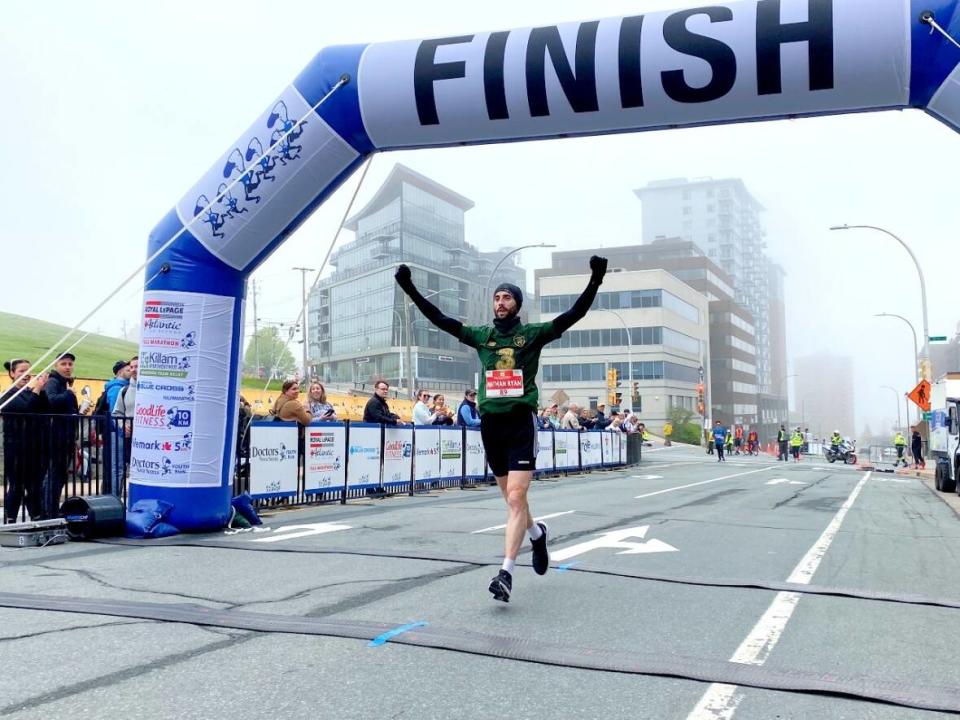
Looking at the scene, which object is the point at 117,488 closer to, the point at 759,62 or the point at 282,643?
the point at 282,643

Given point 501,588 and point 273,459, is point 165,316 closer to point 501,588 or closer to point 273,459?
point 273,459

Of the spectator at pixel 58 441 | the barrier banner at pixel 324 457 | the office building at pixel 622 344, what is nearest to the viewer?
the spectator at pixel 58 441

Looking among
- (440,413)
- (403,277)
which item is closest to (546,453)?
(440,413)

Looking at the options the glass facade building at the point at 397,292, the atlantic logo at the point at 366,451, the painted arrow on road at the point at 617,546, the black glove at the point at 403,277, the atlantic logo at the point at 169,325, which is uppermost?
the glass facade building at the point at 397,292

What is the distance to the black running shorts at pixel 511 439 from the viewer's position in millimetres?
5715

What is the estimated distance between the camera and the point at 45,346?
186ft

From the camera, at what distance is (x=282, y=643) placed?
4.29 meters

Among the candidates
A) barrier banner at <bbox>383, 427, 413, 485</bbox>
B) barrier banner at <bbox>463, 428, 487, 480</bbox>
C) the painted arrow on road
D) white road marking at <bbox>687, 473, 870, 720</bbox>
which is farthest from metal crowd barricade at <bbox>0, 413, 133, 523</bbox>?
barrier banner at <bbox>463, 428, 487, 480</bbox>

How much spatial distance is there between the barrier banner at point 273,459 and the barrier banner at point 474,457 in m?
6.20

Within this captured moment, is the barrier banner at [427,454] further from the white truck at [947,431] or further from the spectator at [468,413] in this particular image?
the white truck at [947,431]

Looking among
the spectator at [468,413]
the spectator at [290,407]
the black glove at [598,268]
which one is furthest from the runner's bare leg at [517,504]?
the spectator at [468,413]

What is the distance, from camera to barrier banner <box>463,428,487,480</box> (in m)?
18.2

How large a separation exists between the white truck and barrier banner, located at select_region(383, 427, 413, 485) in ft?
37.0

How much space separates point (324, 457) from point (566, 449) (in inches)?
467
